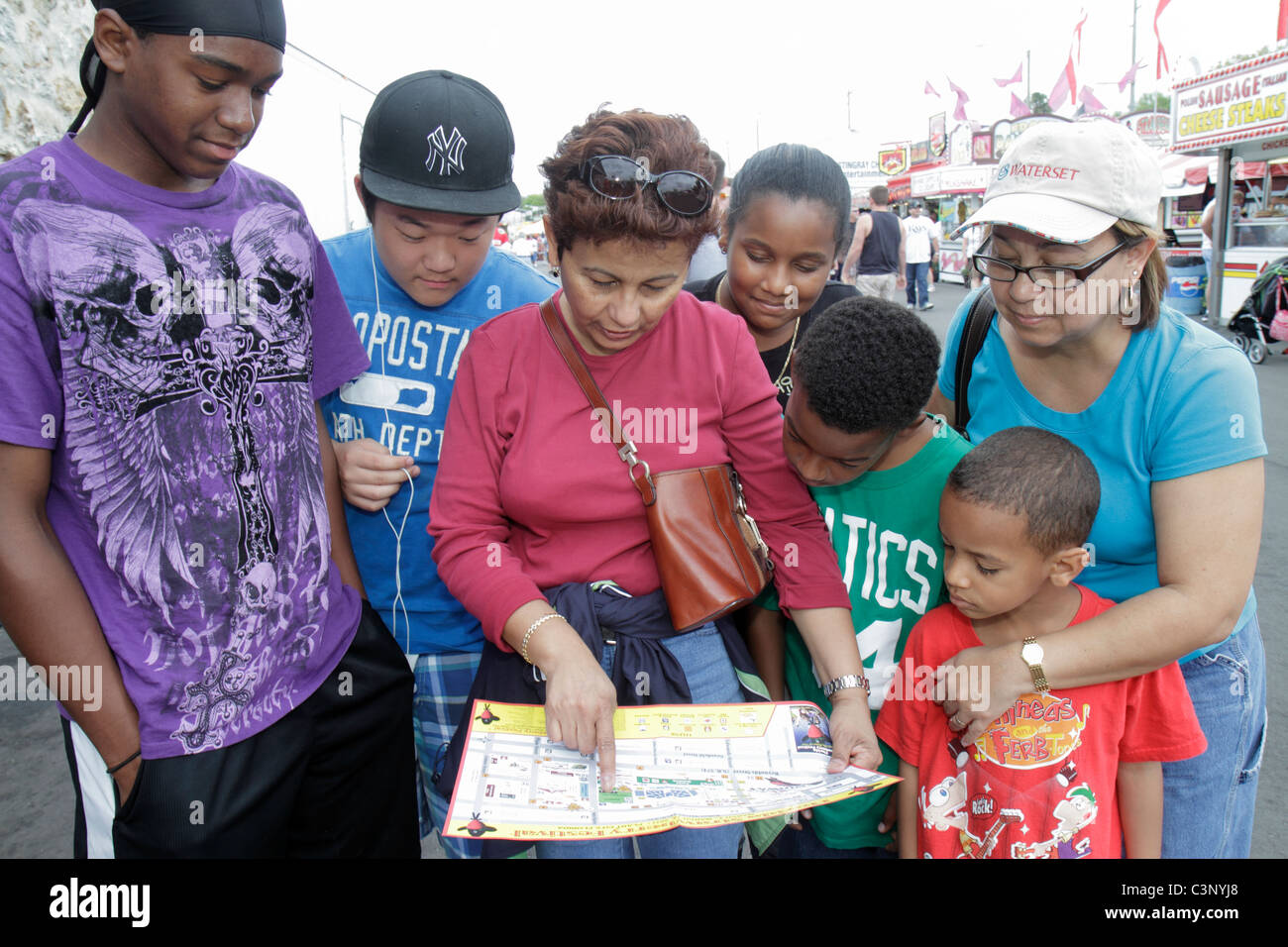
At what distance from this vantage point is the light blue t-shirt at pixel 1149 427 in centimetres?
159

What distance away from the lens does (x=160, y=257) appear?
1.55 metres

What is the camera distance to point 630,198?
157cm

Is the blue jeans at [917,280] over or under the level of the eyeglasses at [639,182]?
over

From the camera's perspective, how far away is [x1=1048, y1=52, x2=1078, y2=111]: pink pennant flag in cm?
2809

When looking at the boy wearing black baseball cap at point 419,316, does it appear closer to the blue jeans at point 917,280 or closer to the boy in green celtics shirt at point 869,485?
the boy in green celtics shirt at point 869,485

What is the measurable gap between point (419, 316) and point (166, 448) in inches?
27.7

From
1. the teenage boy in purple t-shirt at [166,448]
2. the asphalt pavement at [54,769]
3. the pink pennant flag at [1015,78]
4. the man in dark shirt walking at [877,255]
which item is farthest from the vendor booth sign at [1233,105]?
the pink pennant flag at [1015,78]

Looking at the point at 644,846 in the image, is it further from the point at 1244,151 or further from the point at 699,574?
the point at 1244,151

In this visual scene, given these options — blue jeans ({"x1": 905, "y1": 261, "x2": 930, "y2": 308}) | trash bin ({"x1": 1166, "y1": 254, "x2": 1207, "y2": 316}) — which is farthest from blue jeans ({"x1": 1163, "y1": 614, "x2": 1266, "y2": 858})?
blue jeans ({"x1": 905, "y1": 261, "x2": 930, "y2": 308})

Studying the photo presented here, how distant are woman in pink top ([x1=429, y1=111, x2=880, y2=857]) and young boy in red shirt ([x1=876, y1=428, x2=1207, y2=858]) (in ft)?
0.95

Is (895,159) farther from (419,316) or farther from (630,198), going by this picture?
(630,198)

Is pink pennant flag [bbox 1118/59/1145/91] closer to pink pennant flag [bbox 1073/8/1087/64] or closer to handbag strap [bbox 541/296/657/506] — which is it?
pink pennant flag [bbox 1073/8/1087/64]
